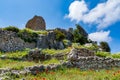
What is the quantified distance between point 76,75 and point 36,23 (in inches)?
1872

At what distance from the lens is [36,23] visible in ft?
229

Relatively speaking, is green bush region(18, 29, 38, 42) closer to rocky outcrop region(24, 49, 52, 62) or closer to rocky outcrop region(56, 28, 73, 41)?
rocky outcrop region(24, 49, 52, 62)

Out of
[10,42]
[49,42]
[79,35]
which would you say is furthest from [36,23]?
[10,42]

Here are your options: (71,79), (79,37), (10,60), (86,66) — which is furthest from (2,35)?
(79,37)

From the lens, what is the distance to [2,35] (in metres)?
40.9

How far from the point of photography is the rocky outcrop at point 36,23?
6906cm

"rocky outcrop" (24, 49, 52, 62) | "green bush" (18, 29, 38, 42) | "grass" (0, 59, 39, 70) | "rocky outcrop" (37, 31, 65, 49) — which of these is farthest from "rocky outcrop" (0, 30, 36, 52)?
"grass" (0, 59, 39, 70)

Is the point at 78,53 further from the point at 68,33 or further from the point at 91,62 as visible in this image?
the point at 68,33

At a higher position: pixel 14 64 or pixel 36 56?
pixel 36 56

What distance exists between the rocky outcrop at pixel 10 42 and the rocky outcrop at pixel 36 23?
25039mm

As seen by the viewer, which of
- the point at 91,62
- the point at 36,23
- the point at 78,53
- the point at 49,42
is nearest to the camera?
the point at 91,62

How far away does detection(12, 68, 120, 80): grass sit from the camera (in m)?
18.8

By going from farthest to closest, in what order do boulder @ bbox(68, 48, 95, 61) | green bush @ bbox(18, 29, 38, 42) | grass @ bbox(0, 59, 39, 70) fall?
green bush @ bbox(18, 29, 38, 42) → boulder @ bbox(68, 48, 95, 61) → grass @ bbox(0, 59, 39, 70)

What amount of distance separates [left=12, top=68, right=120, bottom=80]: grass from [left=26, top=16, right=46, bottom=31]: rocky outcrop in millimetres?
42390
